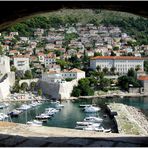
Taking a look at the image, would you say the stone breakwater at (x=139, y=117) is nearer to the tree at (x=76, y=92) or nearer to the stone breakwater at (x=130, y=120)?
the stone breakwater at (x=130, y=120)

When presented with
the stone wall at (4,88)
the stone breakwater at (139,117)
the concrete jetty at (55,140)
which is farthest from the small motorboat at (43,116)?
the concrete jetty at (55,140)

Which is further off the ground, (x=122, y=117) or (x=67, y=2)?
(x=67, y=2)

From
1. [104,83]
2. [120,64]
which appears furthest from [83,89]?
[120,64]

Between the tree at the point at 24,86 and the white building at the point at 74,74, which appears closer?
the tree at the point at 24,86

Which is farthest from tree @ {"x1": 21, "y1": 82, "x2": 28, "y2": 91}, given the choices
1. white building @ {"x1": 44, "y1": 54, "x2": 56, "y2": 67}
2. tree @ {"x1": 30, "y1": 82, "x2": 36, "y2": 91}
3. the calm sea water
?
white building @ {"x1": 44, "y1": 54, "x2": 56, "y2": 67}

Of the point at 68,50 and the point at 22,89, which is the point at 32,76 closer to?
the point at 22,89

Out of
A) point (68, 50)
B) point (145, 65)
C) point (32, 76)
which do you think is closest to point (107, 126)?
point (32, 76)
